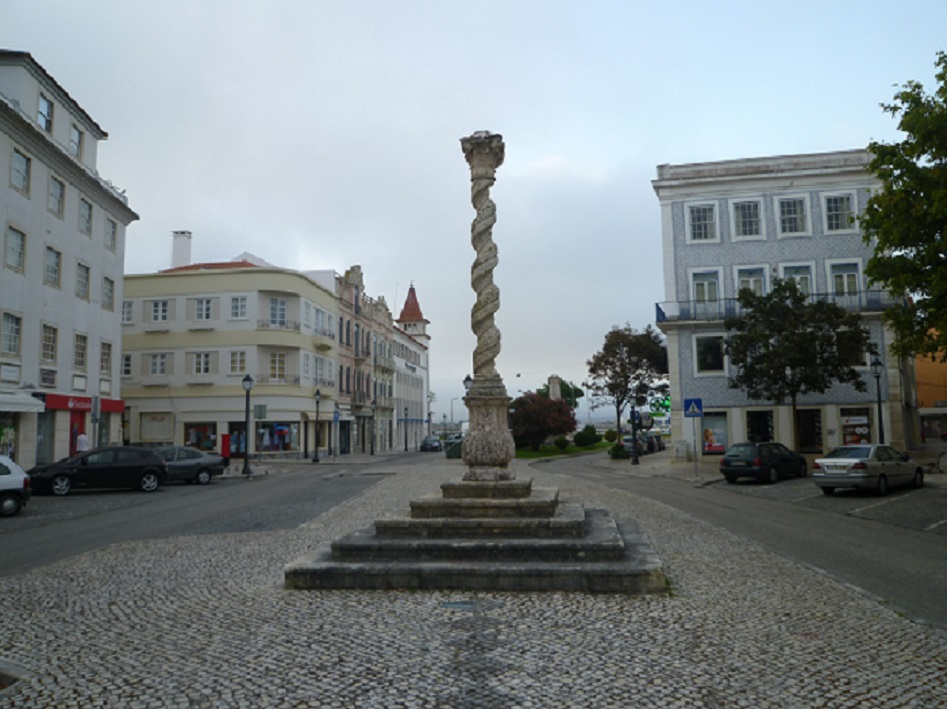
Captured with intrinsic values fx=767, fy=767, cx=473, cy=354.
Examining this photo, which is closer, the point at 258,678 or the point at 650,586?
the point at 258,678

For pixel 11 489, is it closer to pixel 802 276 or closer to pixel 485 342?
pixel 485 342

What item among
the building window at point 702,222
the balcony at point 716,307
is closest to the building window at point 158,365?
the balcony at point 716,307

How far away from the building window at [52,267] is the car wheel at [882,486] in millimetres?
28109

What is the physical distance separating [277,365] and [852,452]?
33.9 m

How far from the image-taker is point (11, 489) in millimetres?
15898

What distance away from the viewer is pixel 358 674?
525 cm

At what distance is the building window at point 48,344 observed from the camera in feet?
92.5

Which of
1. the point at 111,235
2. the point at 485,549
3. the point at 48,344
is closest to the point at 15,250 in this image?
the point at 48,344

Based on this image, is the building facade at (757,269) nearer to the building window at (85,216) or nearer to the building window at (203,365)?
the building window at (85,216)

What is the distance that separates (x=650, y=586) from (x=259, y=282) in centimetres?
4050

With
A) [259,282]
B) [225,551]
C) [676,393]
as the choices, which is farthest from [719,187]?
[225,551]

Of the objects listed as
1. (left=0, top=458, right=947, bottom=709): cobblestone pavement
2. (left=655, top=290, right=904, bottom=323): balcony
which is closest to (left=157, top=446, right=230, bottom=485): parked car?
(left=0, top=458, right=947, bottom=709): cobblestone pavement

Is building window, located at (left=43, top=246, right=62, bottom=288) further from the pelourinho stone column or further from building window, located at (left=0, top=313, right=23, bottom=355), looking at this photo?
the pelourinho stone column

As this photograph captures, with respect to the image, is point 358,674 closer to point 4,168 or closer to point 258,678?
point 258,678
